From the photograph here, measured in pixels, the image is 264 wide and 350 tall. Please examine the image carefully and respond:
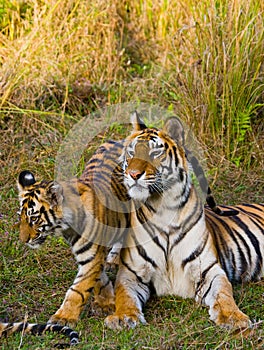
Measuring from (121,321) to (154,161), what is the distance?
0.93 meters

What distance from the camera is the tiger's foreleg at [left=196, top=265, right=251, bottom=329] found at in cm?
404

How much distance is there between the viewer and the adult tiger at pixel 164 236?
4.29 m

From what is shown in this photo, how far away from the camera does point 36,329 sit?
397 centimetres

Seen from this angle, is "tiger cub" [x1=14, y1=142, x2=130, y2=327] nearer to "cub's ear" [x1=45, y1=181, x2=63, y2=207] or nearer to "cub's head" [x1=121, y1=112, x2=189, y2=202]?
"cub's ear" [x1=45, y1=181, x2=63, y2=207]

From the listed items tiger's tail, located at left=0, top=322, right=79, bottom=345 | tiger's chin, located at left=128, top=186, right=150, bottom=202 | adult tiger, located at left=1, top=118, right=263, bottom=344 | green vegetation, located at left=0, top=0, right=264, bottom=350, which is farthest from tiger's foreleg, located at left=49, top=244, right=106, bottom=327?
tiger's chin, located at left=128, top=186, right=150, bottom=202

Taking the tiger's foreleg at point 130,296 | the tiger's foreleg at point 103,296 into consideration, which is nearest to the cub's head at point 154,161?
the tiger's foreleg at point 130,296

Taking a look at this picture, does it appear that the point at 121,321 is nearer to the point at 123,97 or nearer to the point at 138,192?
the point at 138,192

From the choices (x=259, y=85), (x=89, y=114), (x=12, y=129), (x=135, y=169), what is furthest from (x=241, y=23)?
(x=135, y=169)

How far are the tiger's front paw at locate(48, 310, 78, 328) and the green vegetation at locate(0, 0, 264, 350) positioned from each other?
0.05 meters

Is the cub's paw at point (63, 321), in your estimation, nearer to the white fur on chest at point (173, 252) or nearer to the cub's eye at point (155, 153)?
the white fur on chest at point (173, 252)

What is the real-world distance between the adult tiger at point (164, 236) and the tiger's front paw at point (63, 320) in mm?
234

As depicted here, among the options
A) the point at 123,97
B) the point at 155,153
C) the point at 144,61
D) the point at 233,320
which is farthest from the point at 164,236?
the point at 144,61

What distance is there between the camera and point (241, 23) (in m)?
6.37

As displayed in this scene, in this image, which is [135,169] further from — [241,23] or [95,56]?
[95,56]
